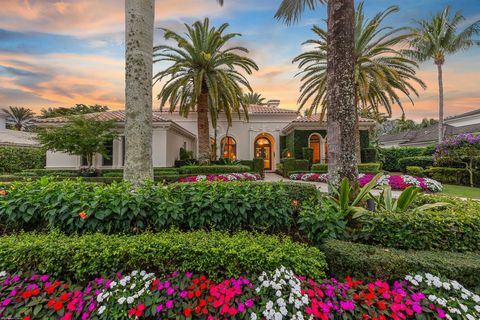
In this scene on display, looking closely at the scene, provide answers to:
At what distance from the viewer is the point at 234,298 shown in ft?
6.82

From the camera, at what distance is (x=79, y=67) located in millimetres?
10219

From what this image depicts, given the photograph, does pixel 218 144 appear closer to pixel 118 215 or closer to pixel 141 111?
pixel 141 111

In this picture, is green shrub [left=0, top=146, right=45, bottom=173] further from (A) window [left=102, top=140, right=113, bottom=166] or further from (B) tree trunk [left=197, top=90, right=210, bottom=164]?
(B) tree trunk [left=197, top=90, right=210, bottom=164]

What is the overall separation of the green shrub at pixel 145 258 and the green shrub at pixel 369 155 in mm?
17201

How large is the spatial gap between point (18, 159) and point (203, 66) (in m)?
17.7

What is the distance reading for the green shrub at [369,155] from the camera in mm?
16781

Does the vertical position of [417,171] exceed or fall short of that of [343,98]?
it falls short

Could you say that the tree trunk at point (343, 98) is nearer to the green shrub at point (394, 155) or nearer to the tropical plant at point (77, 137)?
the tropical plant at point (77, 137)

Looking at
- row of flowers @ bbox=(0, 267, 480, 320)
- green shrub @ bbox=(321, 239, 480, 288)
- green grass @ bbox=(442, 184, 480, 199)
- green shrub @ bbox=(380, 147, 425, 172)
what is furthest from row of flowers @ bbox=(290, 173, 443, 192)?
green shrub @ bbox=(380, 147, 425, 172)

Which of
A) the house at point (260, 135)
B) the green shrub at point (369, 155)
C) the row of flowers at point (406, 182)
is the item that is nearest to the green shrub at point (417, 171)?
the green shrub at point (369, 155)

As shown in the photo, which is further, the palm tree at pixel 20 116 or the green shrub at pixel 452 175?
the palm tree at pixel 20 116

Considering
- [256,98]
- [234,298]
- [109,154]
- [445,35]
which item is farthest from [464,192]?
[256,98]

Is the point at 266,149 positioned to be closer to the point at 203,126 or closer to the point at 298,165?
the point at 298,165

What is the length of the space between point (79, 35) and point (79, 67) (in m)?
1.80
